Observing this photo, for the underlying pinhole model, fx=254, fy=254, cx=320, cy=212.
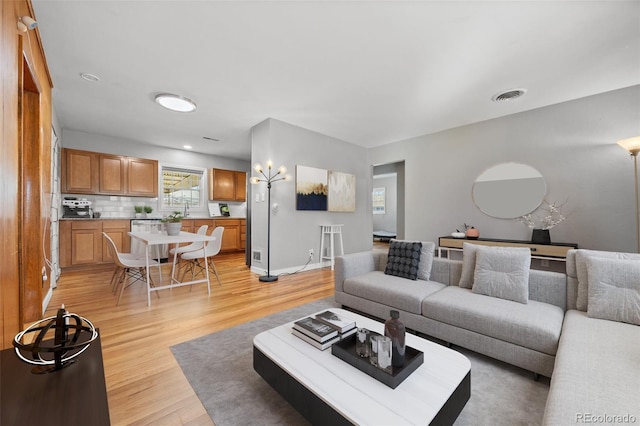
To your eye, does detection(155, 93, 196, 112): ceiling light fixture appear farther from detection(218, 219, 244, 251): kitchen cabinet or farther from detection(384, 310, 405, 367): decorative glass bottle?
detection(384, 310, 405, 367): decorative glass bottle

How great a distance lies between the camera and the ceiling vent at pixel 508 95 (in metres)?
3.26

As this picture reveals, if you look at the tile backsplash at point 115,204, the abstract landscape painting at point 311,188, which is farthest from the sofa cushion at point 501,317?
the tile backsplash at point 115,204

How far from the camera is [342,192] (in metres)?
5.44

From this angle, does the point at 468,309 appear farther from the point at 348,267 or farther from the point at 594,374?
the point at 348,267

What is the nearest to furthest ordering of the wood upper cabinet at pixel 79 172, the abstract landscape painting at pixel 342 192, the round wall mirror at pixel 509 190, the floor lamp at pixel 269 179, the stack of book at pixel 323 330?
the stack of book at pixel 323 330, the round wall mirror at pixel 509 190, the floor lamp at pixel 269 179, the wood upper cabinet at pixel 79 172, the abstract landscape painting at pixel 342 192

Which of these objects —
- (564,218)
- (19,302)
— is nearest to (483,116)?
(564,218)

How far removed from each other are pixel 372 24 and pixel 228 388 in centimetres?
292

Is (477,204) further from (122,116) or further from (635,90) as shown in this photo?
(122,116)

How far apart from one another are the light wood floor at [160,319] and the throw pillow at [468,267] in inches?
64.4

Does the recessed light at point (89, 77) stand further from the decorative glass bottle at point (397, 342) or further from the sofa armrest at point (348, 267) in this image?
the decorative glass bottle at point (397, 342)

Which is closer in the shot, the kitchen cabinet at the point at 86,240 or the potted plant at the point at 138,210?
A: the kitchen cabinet at the point at 86,240

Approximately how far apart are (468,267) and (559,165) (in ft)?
8.84

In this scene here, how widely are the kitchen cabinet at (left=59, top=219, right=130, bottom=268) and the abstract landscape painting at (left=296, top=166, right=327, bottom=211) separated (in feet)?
10.2

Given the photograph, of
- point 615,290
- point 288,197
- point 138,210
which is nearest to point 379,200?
point 288,197
